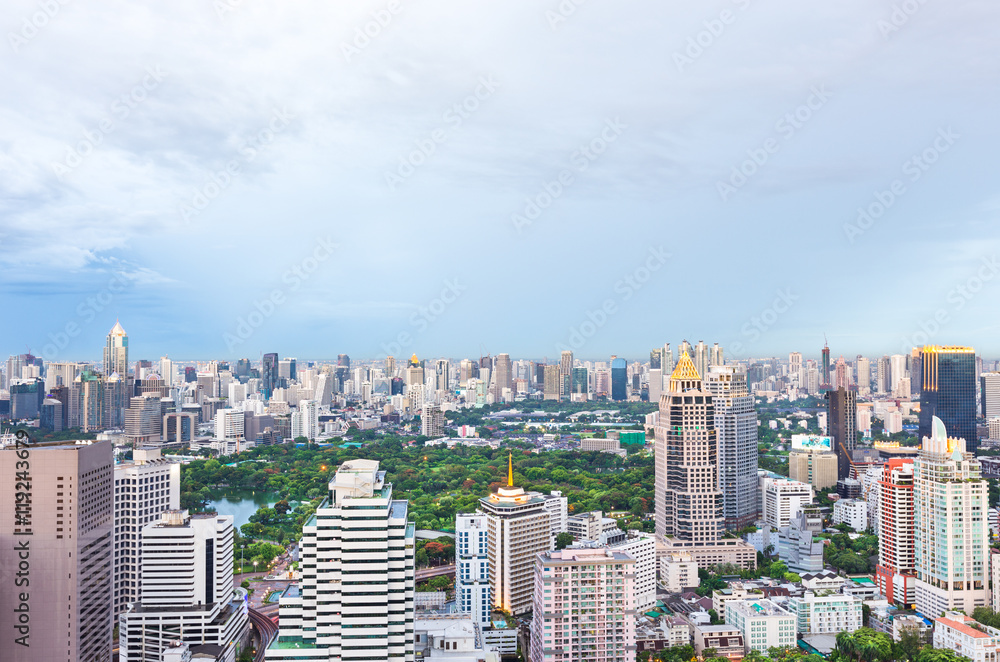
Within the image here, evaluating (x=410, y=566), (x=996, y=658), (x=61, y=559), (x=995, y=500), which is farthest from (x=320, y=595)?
(x=995, y=500)

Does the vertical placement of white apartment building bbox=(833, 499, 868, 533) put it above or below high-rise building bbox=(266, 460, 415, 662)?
below

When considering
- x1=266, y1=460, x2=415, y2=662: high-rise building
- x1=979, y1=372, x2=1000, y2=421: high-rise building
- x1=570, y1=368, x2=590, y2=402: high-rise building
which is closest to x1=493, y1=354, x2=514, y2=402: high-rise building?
x1=570, y1=368, x2=590, y2=402: high-rise building

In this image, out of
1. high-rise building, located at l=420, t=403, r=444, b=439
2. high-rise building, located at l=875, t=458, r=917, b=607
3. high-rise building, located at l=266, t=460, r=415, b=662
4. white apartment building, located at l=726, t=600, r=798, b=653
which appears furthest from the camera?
high-rise building, located at l=420, t=403, r=444, b=439

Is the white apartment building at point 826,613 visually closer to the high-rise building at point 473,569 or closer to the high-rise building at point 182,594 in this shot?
the high-rise building at point 473,569

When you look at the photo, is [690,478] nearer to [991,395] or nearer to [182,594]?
[182,594]

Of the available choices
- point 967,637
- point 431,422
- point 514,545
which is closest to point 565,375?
point 431,422

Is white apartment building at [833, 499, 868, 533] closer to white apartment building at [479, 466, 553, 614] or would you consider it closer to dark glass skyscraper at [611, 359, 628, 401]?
white apartment building at [479, 466, 553, 614]
